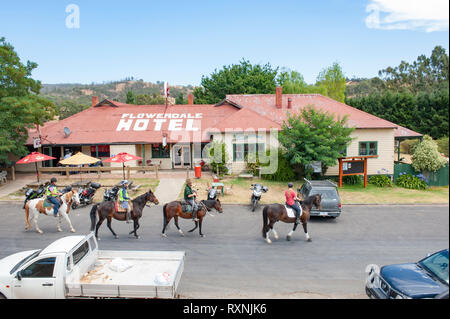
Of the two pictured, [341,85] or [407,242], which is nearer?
[407,242]

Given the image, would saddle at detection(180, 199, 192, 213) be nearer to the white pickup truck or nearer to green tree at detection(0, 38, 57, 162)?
the white pickup truck

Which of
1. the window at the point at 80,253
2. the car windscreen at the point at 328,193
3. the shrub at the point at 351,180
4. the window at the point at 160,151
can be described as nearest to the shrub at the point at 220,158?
the window at the point at 160,151

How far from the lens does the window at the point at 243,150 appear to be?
82.3ft

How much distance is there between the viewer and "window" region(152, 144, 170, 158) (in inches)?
1118

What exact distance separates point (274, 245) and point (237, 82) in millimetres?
35204

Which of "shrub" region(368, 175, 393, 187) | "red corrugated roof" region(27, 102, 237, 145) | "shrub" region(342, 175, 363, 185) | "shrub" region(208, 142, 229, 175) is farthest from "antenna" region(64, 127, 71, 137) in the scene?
"shrub" region(368, 175, 393, 187)

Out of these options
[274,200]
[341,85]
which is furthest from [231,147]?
[341,85]

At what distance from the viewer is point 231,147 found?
25.1 meters

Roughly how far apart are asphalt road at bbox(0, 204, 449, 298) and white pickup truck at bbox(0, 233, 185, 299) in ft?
4.35

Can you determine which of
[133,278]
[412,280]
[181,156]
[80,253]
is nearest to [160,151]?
[181,156]

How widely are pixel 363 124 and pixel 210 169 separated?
12.5 meters

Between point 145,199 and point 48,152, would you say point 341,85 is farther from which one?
point 145,199

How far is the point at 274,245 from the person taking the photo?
12.5 metres
